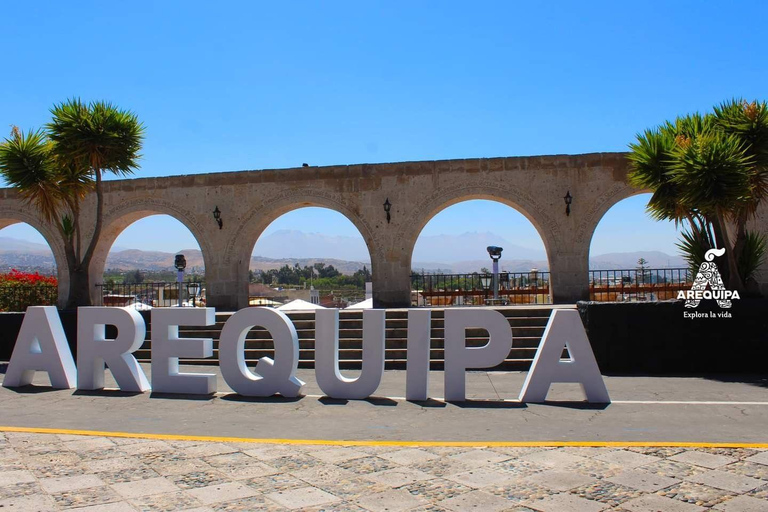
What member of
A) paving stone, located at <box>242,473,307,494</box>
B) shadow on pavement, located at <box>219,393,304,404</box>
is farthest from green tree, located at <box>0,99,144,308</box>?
paving stone, located at <box>242,473,307,494</box>

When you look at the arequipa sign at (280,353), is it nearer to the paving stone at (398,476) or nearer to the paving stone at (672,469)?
the paving stone at (672,469)

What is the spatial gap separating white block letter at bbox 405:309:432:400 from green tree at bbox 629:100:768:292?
4716 mm

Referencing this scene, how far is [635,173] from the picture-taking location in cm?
1049

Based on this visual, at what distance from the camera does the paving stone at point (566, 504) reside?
13.2ft

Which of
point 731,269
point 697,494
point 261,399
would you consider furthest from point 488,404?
point 731,269

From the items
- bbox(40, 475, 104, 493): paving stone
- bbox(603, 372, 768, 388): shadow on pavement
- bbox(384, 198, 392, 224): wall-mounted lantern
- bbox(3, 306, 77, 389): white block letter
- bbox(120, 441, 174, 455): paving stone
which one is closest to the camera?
bbox(40, 475, 104, 493): paving stone

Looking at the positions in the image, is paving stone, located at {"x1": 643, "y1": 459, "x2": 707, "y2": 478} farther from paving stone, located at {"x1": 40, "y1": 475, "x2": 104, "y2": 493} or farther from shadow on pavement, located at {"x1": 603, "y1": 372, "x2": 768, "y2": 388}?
shadow on pavement, located at {"x1": 603, "y1": 372, "x2": 768, "y2": 388}

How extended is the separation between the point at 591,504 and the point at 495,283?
10.3 meters

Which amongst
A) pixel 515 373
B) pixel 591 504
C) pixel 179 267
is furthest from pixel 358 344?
pixel 591 504

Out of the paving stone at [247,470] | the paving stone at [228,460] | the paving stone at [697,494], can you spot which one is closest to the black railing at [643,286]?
the paving stone at [697,494]

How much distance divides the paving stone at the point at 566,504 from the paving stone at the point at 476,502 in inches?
7.5

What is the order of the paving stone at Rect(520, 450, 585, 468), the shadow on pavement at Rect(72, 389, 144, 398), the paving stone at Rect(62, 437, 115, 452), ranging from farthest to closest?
the shadow on pavement at Rect(72, 389, 144, 398) → the paving stone at Rect(62, 437, 115, 452) → the paving stone at Rect(520, 450, 585, 468)

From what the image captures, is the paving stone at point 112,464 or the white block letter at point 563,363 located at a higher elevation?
the white block letter at point 563,363

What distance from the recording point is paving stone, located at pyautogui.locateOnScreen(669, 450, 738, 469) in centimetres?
485
